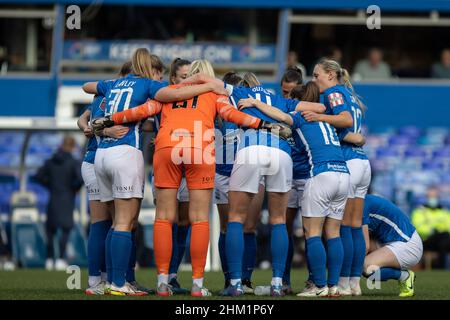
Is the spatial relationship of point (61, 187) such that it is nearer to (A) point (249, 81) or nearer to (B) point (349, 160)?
(A) point (249, 81)

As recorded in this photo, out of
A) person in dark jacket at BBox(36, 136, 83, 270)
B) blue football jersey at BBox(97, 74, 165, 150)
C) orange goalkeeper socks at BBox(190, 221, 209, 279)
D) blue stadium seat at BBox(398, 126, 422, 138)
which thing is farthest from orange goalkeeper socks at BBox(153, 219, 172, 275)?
blue stadium seat at BBox(398, 126, 422, 138)

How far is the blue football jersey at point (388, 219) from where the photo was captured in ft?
36.1

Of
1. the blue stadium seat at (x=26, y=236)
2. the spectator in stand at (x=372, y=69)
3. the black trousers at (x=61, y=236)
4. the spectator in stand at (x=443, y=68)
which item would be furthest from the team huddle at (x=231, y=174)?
the spectator in stand at (x=443, y=68)

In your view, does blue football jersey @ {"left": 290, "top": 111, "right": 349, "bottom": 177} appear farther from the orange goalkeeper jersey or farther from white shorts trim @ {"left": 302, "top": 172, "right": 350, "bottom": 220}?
the orange goalkeeper jersey

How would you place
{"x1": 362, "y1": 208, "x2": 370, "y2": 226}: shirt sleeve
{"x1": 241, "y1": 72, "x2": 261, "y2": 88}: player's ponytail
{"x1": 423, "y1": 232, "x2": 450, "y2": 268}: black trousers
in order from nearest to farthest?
{"x1": 241, "y1": 72, "x2": 261, "y2": 88}: player's ponytail, {"x1": 362, "y1": 208, "x2": 370, "y2": 226}: shirt sleeve, {"x1": 423, "y1": 232, "x2": 450, "y2": 268}: black trousers

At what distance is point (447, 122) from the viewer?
23156 millimetres

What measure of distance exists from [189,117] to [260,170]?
32.7 inches

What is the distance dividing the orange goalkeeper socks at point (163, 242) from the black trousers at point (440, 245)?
1010cm

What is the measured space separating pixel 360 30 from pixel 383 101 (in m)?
1.97

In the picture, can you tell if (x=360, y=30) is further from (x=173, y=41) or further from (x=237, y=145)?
(x=237, y=145)

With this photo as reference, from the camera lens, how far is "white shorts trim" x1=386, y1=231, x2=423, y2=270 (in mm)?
10766

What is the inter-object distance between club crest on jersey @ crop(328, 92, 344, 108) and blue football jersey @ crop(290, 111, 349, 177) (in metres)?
0.25

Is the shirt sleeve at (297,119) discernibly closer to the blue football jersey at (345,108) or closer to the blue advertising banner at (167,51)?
the blue football jersey at (345,108)
